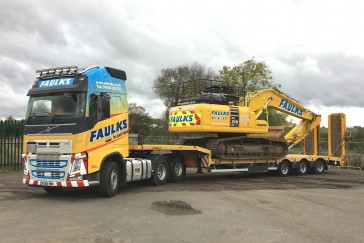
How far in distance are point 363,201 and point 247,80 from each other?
3016 centimetres

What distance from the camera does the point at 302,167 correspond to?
19328mm

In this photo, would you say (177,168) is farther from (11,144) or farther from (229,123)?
(11,144)

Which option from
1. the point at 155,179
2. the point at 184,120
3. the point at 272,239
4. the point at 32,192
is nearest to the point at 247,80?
the point at 184,120

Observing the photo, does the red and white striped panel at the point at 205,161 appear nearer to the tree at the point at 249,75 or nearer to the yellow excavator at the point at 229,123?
the yellow excavator at the point at 229,123

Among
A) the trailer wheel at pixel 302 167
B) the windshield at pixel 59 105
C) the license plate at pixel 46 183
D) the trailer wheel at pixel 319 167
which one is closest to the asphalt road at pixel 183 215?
the license plate at pixel 46 183

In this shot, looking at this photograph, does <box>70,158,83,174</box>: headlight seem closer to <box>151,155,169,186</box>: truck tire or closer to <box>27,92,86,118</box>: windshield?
<box>27,92,86,118</box>: windshield

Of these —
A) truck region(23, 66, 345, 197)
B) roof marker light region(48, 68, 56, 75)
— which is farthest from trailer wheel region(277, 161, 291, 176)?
roof marker light region(48, 68, 56, 75)

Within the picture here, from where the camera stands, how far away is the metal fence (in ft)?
56.4

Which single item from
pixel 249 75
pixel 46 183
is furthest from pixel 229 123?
pixel 249 75

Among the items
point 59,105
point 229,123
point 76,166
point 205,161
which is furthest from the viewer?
point 229,123

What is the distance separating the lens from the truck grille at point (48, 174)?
1018 cm

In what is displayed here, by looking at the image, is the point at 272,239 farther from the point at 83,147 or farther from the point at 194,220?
the point at 83,147

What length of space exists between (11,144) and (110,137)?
8.25 m

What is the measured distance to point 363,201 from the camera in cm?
1096
